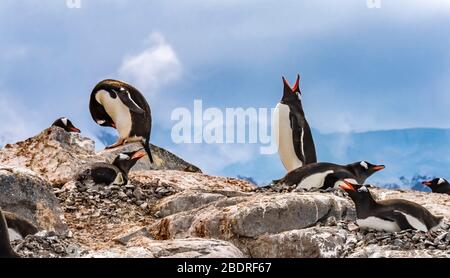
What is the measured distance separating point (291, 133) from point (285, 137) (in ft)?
0.37

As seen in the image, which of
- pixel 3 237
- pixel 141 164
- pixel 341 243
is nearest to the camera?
pixel 3 237

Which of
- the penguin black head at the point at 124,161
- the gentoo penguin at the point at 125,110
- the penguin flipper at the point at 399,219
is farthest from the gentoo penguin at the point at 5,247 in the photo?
the gentoo penguin at the point at 125,110

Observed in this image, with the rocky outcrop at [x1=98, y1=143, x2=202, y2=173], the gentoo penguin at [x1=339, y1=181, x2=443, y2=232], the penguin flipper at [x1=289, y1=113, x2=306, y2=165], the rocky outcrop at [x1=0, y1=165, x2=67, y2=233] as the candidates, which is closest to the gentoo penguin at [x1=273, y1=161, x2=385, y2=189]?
the rocky outcrop at [x1=0, y1=165, x2=67, y2=233]

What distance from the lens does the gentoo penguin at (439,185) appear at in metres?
14.9

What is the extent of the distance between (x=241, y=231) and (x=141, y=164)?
6.81 metres

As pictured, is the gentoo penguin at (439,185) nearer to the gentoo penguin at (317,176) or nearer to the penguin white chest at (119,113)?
the gentoo penguin at (317,176)

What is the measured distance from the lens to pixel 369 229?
7156mm

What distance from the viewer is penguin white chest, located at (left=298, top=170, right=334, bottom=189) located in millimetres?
10648

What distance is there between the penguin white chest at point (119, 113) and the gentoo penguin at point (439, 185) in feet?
15.9

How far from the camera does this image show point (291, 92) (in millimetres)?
14820

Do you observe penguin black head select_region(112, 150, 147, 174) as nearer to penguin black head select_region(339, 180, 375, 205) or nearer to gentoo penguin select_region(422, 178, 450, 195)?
penguin black head select_region(339, 180, 375, 205)
